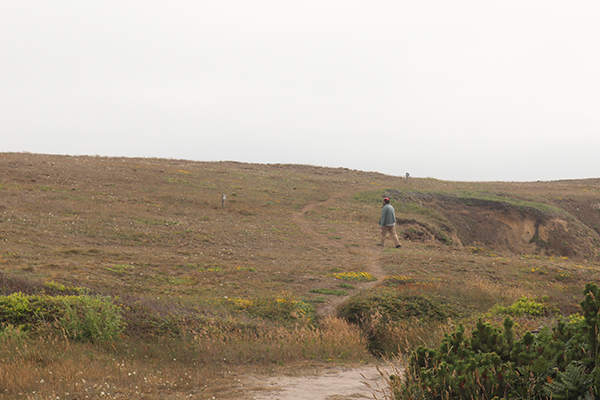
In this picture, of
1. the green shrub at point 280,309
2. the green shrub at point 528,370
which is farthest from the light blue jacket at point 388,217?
the green shrub at point 528,370

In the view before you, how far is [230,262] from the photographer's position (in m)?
19.2

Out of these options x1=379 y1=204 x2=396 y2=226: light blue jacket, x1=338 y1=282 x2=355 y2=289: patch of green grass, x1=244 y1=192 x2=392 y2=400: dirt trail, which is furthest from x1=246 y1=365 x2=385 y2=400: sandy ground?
x1=379 y1=204 x2=396 y2=226: light blue jacket

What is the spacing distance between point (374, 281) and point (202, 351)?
9653 mm

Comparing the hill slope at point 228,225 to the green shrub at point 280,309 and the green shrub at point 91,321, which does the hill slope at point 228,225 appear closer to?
the green shrub at point 280,309

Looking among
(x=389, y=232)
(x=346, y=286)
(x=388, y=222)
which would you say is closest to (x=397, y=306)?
(x=346, y=286)

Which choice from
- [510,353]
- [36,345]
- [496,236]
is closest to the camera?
[510,353]

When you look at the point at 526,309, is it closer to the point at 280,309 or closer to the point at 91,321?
the point at 280,309

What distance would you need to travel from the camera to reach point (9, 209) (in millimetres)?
24109

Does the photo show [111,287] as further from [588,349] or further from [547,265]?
[547,265]

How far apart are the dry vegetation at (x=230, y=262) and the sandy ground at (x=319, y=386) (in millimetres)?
354

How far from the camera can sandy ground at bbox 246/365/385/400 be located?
6434mm

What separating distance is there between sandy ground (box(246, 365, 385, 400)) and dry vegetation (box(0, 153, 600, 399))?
13.9 inches

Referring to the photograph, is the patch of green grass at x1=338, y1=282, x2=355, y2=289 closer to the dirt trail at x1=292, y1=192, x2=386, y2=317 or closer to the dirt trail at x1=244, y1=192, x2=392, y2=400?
the dirt trail at x1=292, y1=192, x2=386, y2=317

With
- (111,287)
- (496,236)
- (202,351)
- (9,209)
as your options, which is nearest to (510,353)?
(202,351)
